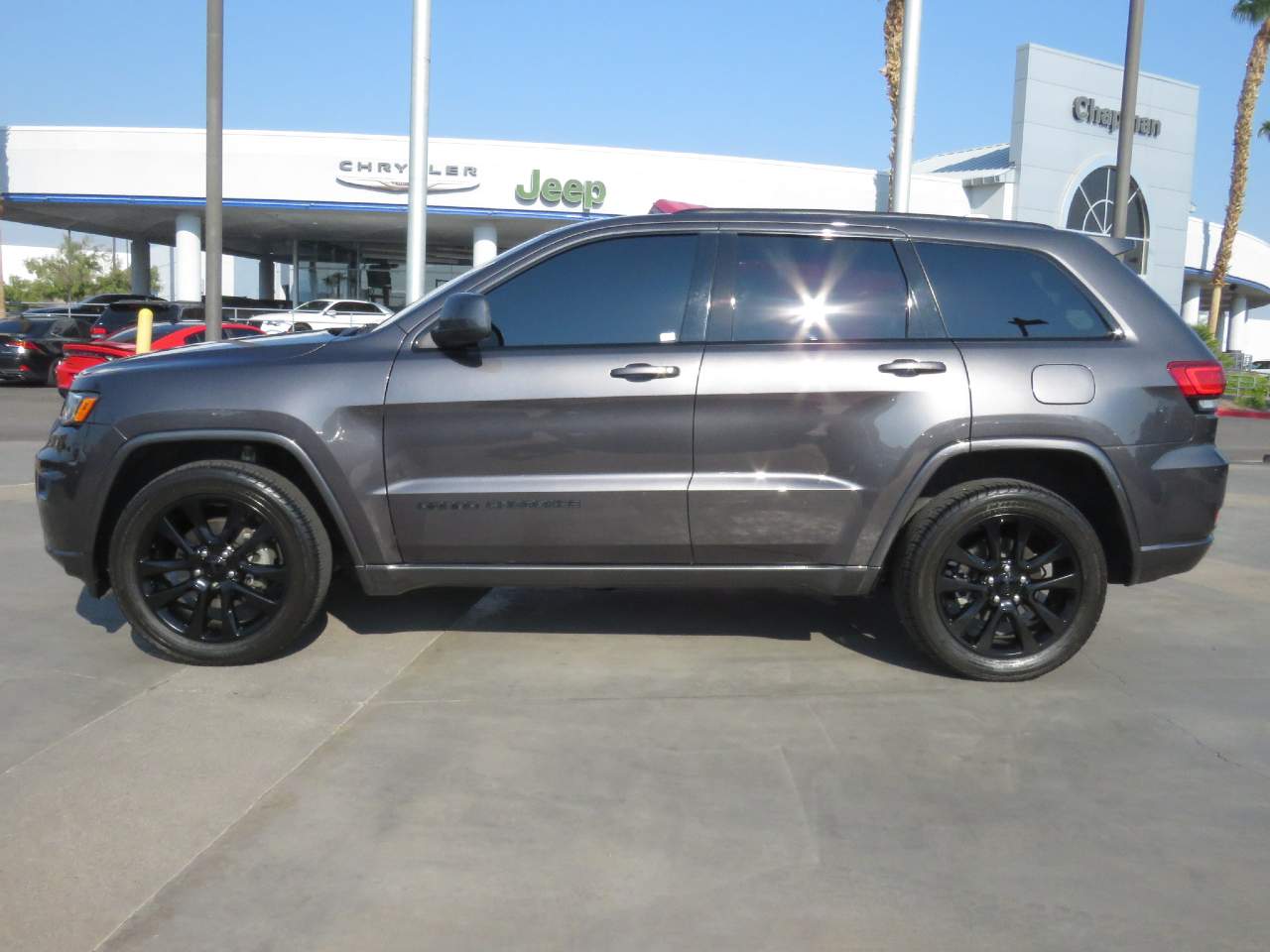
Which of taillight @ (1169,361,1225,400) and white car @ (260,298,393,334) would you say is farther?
white car @ (260,298,393,334)

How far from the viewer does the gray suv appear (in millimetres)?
4648

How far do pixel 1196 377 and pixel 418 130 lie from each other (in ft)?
23.7

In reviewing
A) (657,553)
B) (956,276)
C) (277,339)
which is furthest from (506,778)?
(956,276)

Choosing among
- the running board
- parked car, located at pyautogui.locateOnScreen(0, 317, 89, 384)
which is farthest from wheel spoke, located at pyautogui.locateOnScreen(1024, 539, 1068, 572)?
parked car, located at pyautogui.locateOnScreen(0, 317, 89, 384)

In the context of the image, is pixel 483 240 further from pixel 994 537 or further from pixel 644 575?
pixel 994 537

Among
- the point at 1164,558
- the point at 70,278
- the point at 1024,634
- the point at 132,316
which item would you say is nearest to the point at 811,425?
the point at 1024,634

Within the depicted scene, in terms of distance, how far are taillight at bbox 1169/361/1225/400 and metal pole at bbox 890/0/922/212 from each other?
612 cm

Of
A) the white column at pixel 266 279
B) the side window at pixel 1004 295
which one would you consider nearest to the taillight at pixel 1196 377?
the side window at pixel 1004 295

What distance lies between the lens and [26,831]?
131 inches

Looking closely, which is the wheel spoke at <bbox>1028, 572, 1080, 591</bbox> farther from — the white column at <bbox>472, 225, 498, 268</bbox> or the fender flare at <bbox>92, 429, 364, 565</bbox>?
the white column at <bbox>472, 225, 498, 268</bbox>

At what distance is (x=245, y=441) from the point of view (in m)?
4.77

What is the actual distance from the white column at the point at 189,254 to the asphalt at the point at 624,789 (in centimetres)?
3500

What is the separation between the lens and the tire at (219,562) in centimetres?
471

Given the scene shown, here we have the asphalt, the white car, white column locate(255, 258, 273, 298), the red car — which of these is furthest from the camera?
white column locate(255, 258, 273, 298)
